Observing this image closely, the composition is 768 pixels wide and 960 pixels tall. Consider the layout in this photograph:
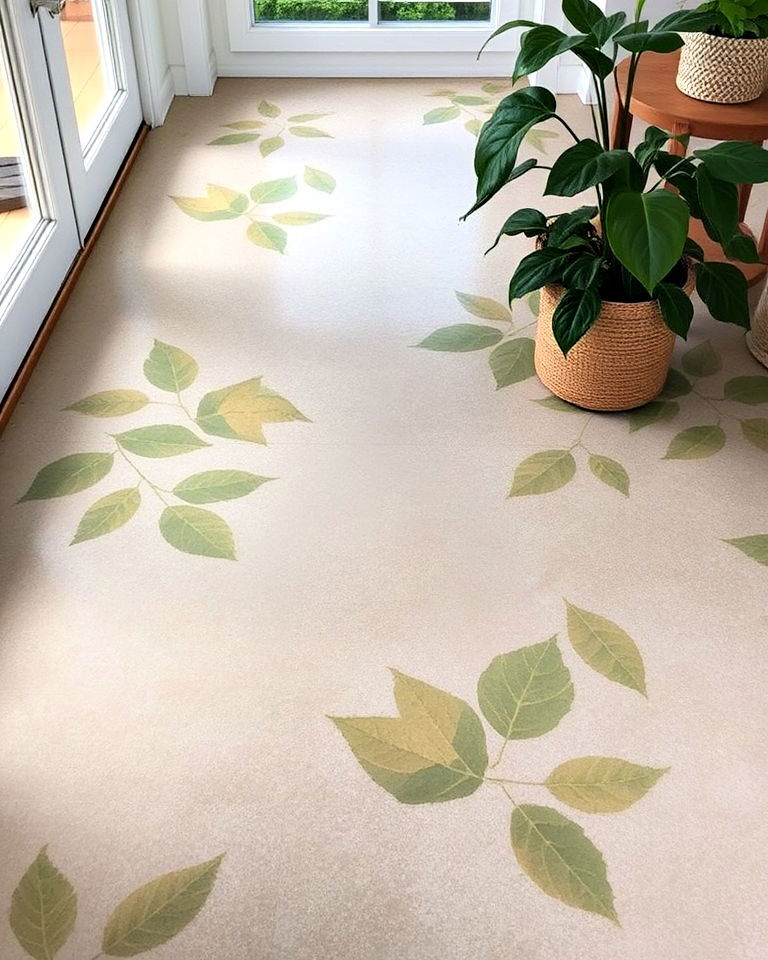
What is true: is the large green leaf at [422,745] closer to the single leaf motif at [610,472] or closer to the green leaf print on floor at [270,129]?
the single leaf motif at [610,472]

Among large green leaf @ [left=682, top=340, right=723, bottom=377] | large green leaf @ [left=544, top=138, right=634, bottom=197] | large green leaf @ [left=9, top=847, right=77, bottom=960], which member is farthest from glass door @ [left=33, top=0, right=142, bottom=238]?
large green leaf @ [left=9, top=847, right=77, bottom=960]

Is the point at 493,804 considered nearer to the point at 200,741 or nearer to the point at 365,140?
the point at 200,741

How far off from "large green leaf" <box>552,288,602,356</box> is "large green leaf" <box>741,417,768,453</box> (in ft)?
1.42

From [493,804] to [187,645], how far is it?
0.54m

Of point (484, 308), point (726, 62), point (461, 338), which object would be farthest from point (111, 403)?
point (726, 62)

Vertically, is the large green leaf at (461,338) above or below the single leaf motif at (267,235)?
below

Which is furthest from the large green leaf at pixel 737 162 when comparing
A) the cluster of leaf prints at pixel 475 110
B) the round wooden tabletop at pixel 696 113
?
the cluster of leaf prints at pixel 475 110

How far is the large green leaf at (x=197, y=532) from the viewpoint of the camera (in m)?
1.90

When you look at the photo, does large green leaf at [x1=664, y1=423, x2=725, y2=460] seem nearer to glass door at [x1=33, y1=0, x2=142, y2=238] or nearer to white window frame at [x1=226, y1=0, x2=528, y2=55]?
glass door at [x1=33, y1=0, x2=142, y2=238]

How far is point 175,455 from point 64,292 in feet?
2.24

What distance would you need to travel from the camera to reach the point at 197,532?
1.93 m

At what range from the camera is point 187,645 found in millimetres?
1725

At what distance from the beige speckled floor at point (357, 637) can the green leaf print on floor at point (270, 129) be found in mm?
682

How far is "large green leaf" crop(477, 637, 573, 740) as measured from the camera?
161 cm
